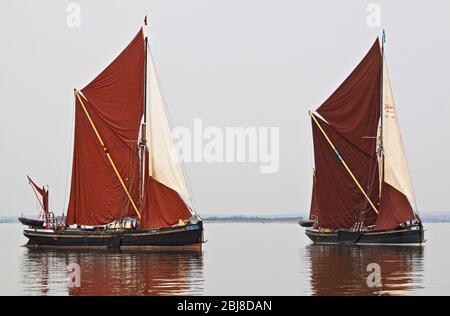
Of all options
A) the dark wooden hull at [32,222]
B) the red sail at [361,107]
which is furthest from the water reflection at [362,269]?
the dark wooden hull at [32,222]

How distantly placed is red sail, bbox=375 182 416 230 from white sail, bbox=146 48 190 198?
1787cm

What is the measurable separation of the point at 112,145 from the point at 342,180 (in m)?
21.9

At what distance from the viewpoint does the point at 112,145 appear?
71.8 meters

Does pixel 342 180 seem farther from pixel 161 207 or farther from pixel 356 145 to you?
pixel 161 207

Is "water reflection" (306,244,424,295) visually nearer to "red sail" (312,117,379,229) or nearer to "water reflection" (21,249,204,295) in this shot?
"red sail" (312,117,379,229)

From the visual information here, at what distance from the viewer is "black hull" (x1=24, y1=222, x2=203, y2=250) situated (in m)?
67.9

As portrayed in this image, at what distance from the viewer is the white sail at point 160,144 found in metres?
68.6

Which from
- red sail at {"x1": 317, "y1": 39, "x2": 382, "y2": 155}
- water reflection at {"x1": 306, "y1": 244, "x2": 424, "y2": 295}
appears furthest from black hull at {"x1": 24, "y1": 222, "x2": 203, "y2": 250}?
red sail at {"x1": 317, "y1": 39, "x2": 382, "y2": 155}

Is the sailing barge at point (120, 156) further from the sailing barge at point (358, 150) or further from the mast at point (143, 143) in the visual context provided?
the sailing barge at point (358, 150)

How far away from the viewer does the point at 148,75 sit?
236ft

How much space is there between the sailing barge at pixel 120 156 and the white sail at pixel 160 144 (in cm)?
8
